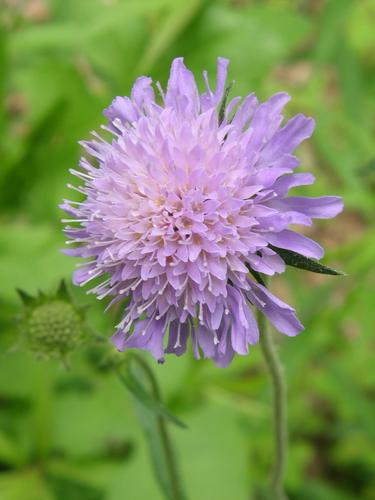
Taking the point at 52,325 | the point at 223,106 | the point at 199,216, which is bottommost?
the point at 52,325

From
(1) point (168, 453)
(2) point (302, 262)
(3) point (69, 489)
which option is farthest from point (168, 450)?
(3) point (69, 489)

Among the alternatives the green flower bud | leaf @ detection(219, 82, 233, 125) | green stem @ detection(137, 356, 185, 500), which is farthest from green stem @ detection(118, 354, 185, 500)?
leaf @ detection(219, 82, 233, 125)

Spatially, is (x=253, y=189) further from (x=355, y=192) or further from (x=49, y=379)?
(x=355, y=192)

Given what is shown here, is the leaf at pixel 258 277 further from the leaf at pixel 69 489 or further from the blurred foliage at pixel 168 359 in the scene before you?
the leaf at pixel 69 489

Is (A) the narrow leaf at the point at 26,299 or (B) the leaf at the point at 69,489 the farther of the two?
(B) the leaf at the point at 69,489

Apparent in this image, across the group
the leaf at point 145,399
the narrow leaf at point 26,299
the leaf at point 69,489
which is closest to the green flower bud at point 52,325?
the narrow leaf at point 26,299

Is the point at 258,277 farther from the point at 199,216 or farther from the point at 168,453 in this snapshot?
the point at 168,453

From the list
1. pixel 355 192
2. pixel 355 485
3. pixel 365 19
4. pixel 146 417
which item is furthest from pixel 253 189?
pixel 365 19
